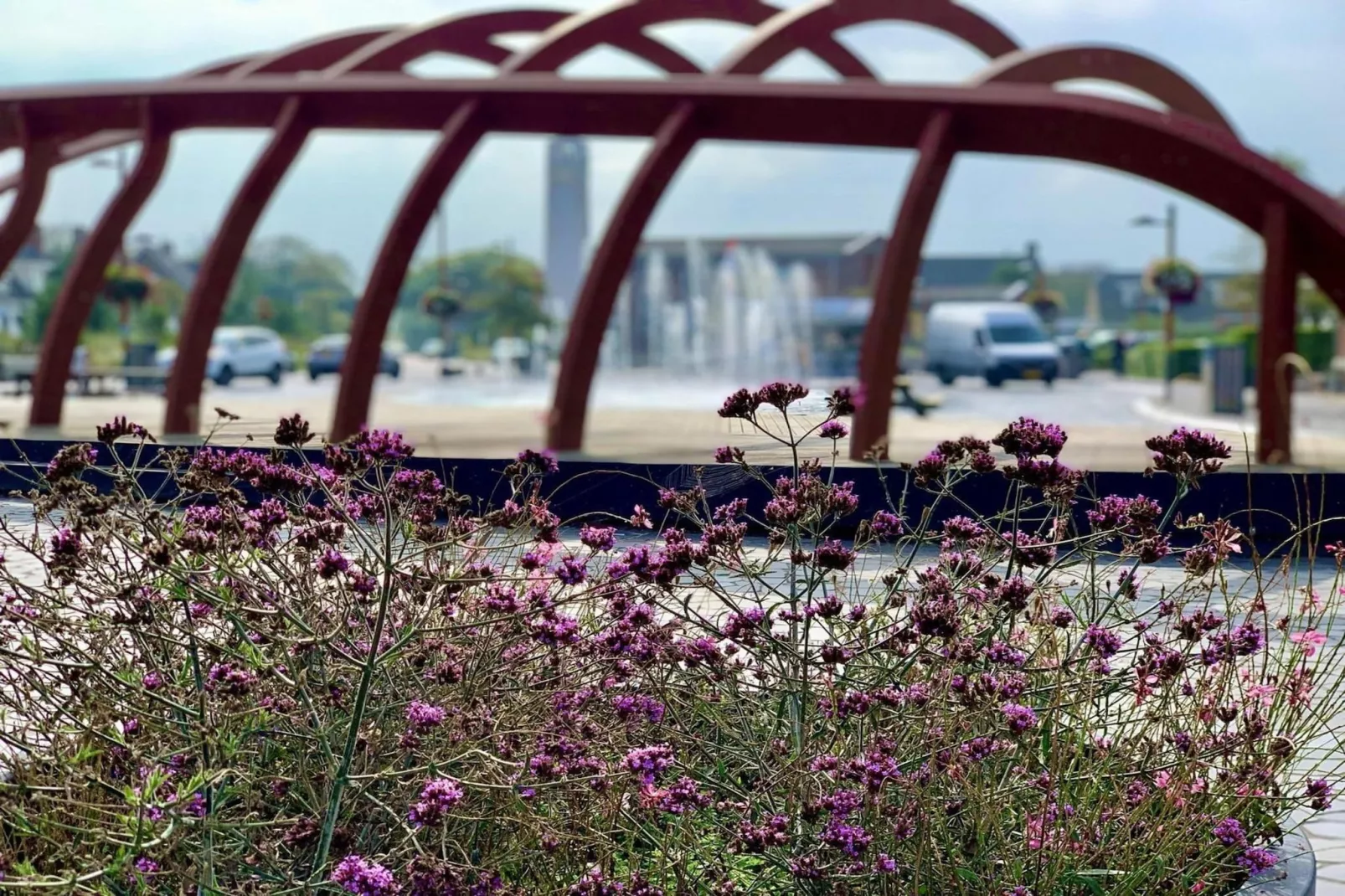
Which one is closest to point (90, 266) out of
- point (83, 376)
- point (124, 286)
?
point (83, 376)

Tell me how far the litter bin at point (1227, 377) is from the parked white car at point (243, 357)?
27.1 meters

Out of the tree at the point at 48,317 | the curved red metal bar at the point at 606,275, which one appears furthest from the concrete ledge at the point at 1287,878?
the tree at the point at 48,317

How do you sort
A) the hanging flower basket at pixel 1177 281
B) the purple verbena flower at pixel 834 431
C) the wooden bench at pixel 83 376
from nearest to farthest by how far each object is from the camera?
the purple verbena flower at pixel 834 431 → the wooden bench at pixel 83 376 → the hanging flower basket at pixel 1177 281

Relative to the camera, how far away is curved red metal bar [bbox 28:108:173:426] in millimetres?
15070

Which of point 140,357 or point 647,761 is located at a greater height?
point 140,357

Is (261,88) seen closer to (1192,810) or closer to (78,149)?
(78,149)

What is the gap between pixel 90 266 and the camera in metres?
15.2

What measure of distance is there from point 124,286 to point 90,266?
27277 mm

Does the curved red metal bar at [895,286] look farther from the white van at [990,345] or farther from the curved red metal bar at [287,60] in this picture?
the white van at [990,345]

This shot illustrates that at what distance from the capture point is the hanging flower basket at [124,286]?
1610 inches

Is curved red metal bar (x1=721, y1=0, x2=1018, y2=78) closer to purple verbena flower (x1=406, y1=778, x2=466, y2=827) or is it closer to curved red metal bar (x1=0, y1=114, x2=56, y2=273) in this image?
curved red metal bar (x1=0, y1=114, x2=56, y2=273)

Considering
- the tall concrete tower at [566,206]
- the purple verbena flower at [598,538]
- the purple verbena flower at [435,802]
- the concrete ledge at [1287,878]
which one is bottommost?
the concrete ledge at [1287,878]

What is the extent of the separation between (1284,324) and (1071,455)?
3379 millimetres

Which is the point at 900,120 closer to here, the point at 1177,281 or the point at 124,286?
the point at 1177,281
